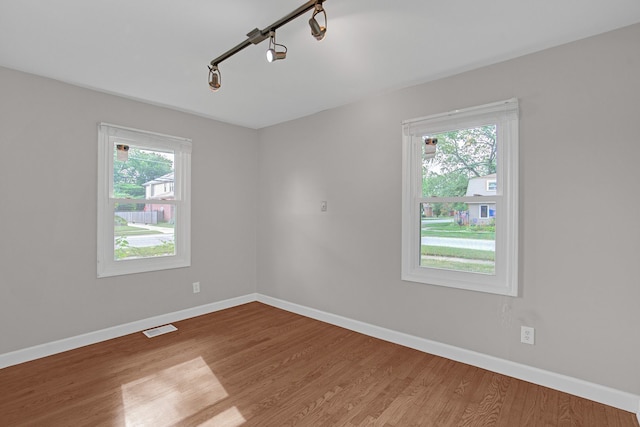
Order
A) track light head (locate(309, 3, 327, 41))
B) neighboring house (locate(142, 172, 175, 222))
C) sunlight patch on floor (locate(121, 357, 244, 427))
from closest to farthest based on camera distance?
track light head (locate(309, 3, 327, 41)) < sunlight patch on floor (locate(121, 357, 244, 427)) < neighboring house (locate(142, 172, 175, 222))

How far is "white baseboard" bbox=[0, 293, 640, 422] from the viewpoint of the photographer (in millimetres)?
2225

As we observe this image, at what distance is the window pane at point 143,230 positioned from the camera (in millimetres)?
3463

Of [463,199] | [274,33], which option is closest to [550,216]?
[463,199]

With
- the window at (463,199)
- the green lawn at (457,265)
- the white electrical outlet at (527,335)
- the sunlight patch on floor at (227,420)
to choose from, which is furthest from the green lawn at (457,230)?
the sunlight patch on floor at (227,420)

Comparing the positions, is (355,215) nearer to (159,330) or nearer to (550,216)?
(550,216)

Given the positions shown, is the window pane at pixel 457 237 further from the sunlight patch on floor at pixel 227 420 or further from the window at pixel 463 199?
the sunlight patch on floor at pixel 227 420

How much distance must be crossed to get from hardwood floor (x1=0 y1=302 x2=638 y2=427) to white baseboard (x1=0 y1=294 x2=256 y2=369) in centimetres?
9

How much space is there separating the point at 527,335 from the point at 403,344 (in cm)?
109

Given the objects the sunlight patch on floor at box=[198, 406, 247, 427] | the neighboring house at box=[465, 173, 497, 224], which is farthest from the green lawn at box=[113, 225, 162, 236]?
the neighboring house at box=[465, 173, 497, 224]

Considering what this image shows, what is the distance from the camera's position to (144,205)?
12.0 ft

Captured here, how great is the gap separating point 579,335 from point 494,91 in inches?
77.2

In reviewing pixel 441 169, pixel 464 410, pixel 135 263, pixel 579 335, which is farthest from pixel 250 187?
pixel 579 335

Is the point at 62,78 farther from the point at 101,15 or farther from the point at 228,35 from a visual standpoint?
the point at 228,35

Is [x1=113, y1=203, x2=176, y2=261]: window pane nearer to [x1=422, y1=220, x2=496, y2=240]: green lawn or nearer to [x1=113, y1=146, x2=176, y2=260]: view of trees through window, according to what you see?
[x1=113, y1=146, x2=176, y2=260]: view of trees through window
